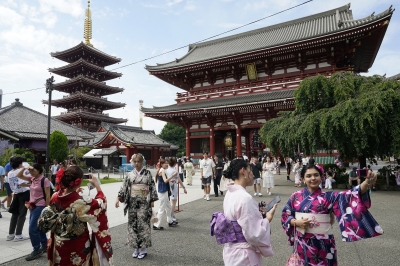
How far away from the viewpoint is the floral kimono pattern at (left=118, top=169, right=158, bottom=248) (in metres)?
4.37

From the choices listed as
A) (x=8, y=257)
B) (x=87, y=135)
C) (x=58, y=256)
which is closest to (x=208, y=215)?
(x=8, y=257)

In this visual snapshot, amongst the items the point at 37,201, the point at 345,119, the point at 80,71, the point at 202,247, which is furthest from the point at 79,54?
the point at 202,247

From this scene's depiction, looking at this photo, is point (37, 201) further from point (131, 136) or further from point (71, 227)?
point (131, 136)

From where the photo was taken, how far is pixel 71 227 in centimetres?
247

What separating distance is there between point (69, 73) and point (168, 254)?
42.3 meters

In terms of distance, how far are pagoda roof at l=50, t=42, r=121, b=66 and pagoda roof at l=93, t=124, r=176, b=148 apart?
51.0 ft

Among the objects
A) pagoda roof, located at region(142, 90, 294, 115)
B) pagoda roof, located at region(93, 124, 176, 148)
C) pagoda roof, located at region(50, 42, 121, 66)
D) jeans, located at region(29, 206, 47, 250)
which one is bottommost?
jeans, located at region(29, 206, 47, 250)

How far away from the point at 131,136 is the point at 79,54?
19.9 meters

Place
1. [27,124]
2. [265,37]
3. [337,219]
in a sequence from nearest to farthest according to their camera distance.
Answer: [337,219]
[27,124]
[265,37]

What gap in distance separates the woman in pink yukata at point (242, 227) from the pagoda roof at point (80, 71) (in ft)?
131

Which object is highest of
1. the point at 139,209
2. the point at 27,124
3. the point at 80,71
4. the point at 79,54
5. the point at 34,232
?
the point at 79,54

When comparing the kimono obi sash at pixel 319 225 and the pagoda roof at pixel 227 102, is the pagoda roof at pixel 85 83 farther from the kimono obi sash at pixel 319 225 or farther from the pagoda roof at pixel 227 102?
the kimono obi sash at pixel 319 225

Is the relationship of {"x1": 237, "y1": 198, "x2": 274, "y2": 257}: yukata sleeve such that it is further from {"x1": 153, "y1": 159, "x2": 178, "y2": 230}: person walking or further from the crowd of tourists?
{"x1": 153, "y1": 159, "x2": 178, "y2": 230}: person walking

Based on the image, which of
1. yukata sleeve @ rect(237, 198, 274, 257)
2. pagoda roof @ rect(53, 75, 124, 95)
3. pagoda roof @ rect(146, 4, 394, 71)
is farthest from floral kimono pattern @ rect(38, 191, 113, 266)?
pagoda roof @ rect(53, 75, 124, 95)
